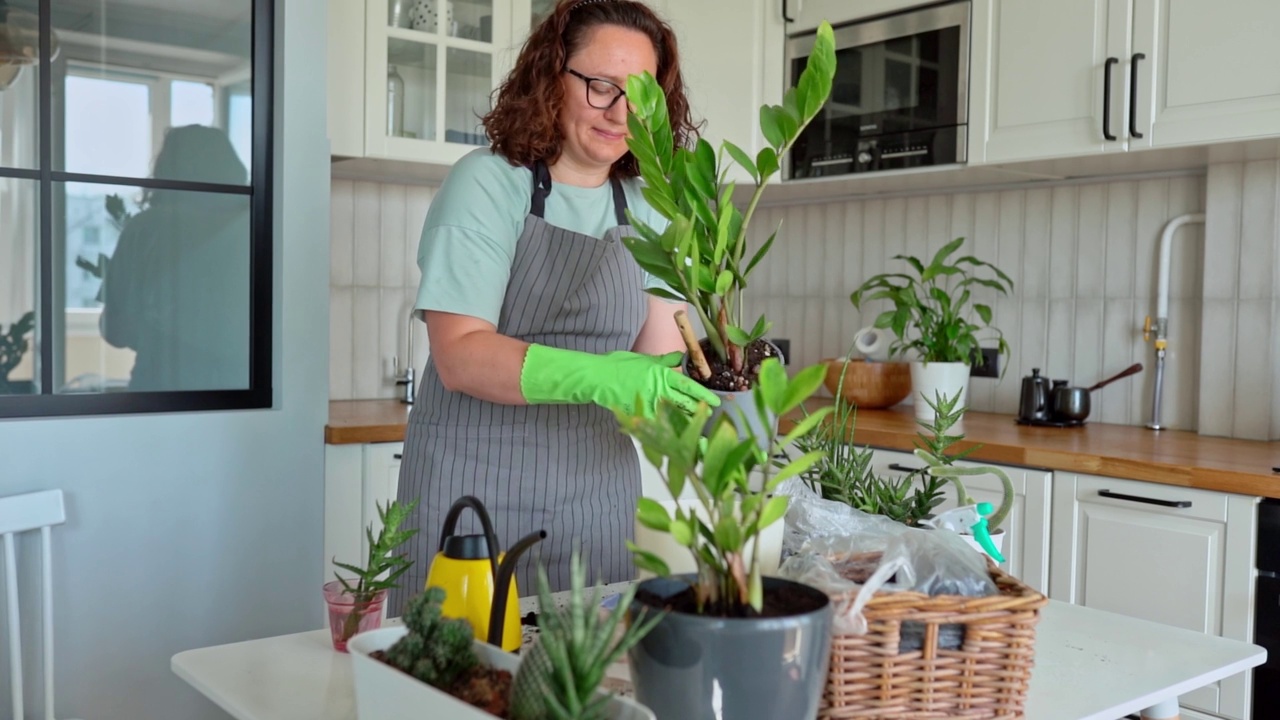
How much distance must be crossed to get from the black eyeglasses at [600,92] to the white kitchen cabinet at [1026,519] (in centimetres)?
119

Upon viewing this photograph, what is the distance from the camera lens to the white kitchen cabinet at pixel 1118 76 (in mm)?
2166

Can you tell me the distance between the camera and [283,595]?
95.0 inches

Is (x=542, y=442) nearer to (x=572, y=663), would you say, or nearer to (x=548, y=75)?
(x=548, y=75)

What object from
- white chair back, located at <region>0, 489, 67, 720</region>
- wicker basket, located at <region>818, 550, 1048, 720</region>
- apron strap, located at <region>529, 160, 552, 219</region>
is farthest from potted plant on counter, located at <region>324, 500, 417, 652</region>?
white chair back, located at <region>0, 489, 67, 720</region>

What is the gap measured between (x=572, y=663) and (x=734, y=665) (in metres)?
0.11

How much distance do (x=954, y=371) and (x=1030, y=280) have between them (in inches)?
14.7

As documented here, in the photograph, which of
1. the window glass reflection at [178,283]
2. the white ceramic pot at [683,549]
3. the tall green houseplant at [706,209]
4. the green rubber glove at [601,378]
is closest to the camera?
the white ceramic pot at [683,549]

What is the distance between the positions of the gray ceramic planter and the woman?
69 centimetres

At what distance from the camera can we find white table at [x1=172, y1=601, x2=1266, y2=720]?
92cm

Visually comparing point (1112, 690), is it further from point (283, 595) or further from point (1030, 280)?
point (1030, 280)

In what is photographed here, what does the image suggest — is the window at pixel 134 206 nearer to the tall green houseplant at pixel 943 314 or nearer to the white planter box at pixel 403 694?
the tall green houseplant at pixel 943 314

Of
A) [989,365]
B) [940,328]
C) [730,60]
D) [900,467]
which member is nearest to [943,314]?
[940,328]

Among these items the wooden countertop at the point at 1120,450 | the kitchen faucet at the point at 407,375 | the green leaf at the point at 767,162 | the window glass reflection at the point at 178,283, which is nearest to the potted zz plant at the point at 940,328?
the wooden countertop at the point at 1120,450

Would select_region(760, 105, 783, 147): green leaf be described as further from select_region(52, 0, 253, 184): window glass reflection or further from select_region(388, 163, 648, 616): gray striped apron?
select_region(52, 0, 253, 184): window glass reflection
